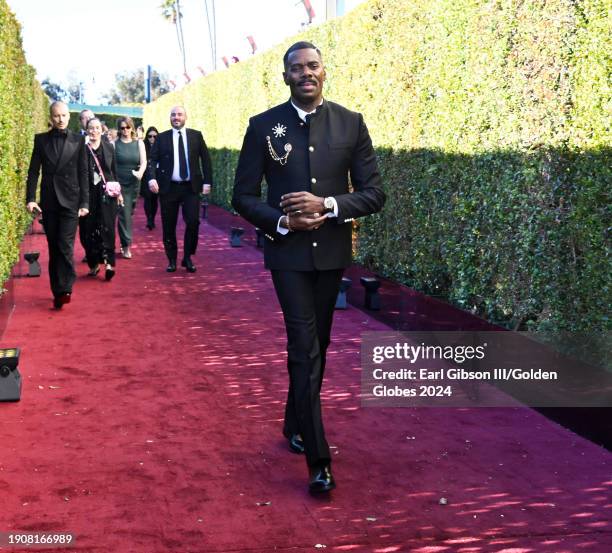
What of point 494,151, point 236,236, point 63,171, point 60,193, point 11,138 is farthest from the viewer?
point 236,236

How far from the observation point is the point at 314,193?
488 cm

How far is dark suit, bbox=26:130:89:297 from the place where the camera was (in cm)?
938

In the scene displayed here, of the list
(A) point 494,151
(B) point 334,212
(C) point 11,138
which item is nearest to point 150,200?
(C) point 11,138

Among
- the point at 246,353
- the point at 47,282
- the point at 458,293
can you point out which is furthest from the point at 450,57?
the point at 47,282

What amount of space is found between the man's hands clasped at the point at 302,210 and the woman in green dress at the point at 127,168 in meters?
9.50

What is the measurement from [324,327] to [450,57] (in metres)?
4.37

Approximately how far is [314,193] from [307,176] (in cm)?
10

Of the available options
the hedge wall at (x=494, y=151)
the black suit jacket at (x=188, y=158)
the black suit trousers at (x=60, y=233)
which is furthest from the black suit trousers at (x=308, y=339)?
the black suit jacket at (x=188, y=158)

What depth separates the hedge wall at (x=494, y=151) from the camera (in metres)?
6.06

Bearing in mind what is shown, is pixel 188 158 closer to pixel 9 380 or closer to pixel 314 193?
pixel 9 380

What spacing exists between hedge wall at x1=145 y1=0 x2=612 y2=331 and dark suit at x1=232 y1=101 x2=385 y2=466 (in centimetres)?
179

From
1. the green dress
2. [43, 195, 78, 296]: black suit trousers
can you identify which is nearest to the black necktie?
the green dress

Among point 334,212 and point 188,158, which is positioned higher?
point 188,158

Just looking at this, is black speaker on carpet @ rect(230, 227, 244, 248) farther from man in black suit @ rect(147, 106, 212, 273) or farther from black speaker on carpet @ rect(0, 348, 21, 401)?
black speaker on carpet @ rect(0, 348, 21, 401)
